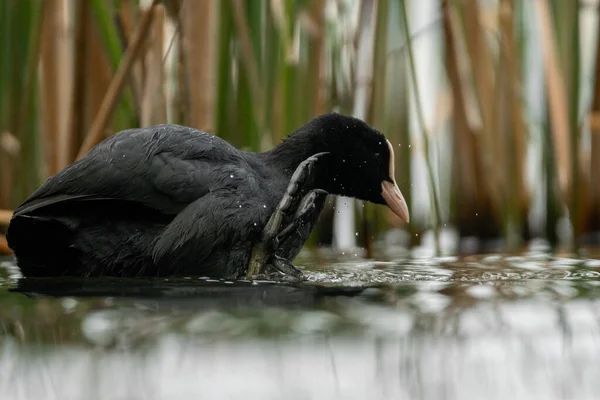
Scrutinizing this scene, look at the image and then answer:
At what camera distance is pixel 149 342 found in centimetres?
173

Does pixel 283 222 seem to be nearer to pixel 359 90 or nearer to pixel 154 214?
pixel 154 214

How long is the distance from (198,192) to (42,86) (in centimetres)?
117

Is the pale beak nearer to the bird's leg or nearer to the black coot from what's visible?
the bird's leg

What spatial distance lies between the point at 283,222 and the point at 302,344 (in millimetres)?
1260

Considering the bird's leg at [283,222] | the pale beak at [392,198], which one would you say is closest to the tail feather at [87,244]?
the bird's leg at [283,222]

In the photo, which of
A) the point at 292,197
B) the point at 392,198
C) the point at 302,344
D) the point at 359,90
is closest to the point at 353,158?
the point at 392,198

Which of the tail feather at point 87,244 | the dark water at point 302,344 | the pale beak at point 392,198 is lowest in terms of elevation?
the dark water at point 302,344

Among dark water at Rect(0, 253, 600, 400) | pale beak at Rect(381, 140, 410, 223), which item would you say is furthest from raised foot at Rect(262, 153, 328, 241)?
dark water at Rect(0, 253, 600, 400)

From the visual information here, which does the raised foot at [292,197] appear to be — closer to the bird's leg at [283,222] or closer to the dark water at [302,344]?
the bird's leg at [283,222]

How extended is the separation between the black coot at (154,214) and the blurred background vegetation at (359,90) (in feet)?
1.73

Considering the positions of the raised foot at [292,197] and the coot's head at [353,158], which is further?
the coot's head at [353,158]

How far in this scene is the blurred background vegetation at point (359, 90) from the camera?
3553mm

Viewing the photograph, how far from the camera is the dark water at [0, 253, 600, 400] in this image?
1.58 meters

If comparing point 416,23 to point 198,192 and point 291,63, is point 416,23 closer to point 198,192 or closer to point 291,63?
point 291,63
